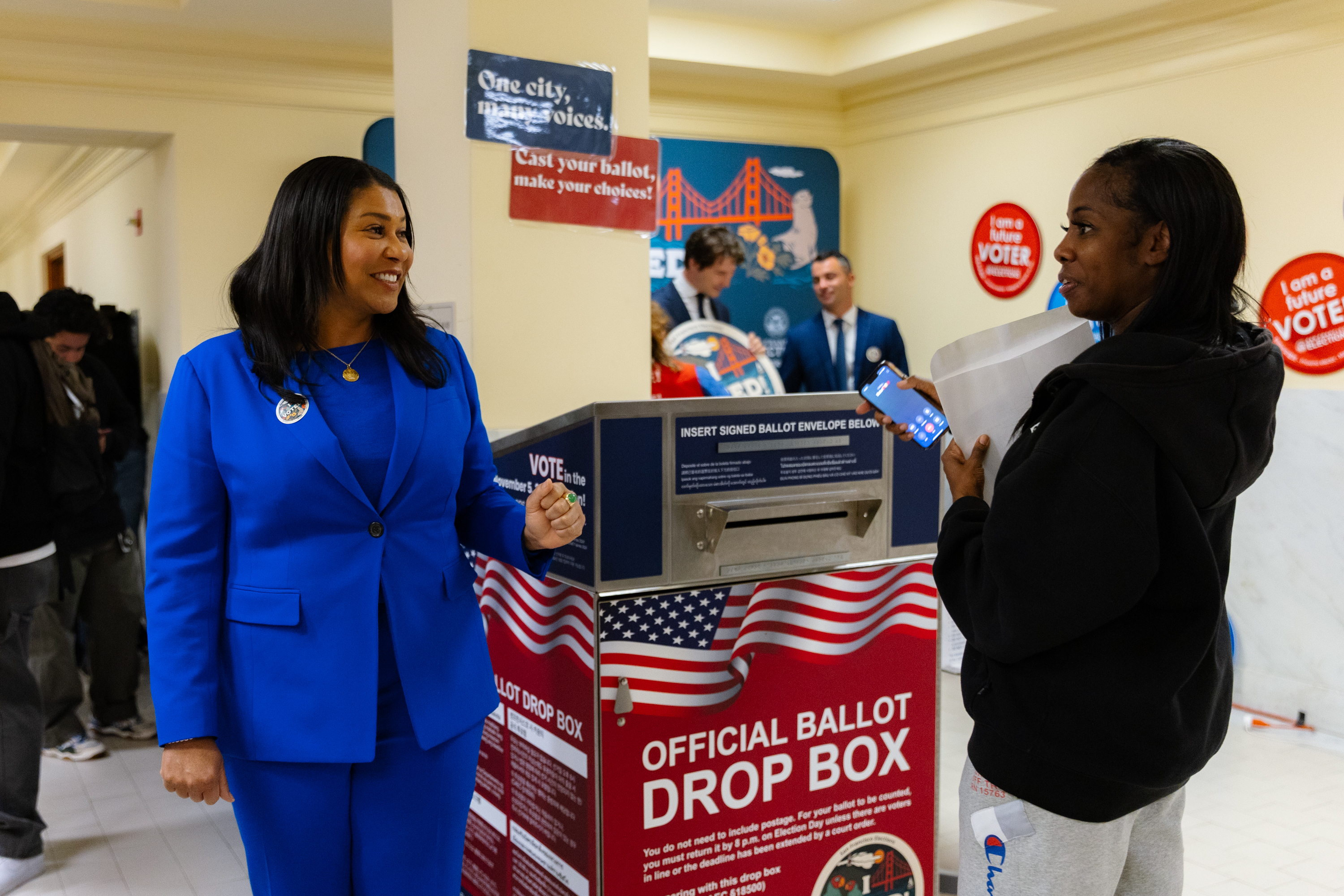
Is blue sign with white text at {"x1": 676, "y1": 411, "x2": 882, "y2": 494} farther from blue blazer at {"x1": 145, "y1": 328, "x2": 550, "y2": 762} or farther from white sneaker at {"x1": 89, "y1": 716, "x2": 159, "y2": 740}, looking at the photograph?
white sneaker at {"x1": 89, "y1": 716, "x2": 159, "y2": 740}

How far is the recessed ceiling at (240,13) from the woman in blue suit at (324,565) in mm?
3187

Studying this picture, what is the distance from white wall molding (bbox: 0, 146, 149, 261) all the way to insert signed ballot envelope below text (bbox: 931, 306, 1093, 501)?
532 cm

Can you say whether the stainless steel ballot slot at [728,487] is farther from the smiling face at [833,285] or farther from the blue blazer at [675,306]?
the smiling face at [833,285]

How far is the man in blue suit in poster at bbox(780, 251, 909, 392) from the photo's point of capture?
5453 mm

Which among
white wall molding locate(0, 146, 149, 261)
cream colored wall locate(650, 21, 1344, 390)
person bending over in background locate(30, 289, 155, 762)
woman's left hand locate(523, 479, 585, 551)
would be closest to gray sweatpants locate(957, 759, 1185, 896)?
woman's left hand locate(523, 479, 585, 551)

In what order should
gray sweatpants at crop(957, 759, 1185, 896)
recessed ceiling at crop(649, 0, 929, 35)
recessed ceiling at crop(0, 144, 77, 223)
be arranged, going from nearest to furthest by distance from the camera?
1. gray sweatpants at crop(957, 759, 1185, 896)
2. recessed ceiling at crop(649, 0, 929, 35)
3. recessed ceiling at crop(0, 144, 77, 223)

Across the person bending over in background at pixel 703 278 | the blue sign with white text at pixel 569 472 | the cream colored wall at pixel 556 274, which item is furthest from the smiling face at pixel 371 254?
the person bending over in background at pixel 703 278

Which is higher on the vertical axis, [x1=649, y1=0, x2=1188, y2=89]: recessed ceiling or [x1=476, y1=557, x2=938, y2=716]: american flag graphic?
[x1=649, y1=0, x2=1188, y2=89]: recessed ceiling

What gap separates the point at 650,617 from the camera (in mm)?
2178

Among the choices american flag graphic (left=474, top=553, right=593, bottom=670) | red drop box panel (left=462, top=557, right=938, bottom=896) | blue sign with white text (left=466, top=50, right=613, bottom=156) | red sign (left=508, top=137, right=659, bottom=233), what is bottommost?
red drop box panel (left=462, top=557, right=938, bottom=896)

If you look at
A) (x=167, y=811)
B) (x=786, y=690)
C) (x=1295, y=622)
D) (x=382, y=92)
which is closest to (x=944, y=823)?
(x=786, y=690)

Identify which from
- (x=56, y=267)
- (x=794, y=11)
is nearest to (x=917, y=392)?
(x=794, y=11)

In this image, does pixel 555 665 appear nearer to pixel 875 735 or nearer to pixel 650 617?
pixel 650 617

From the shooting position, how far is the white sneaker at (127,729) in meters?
4.32
